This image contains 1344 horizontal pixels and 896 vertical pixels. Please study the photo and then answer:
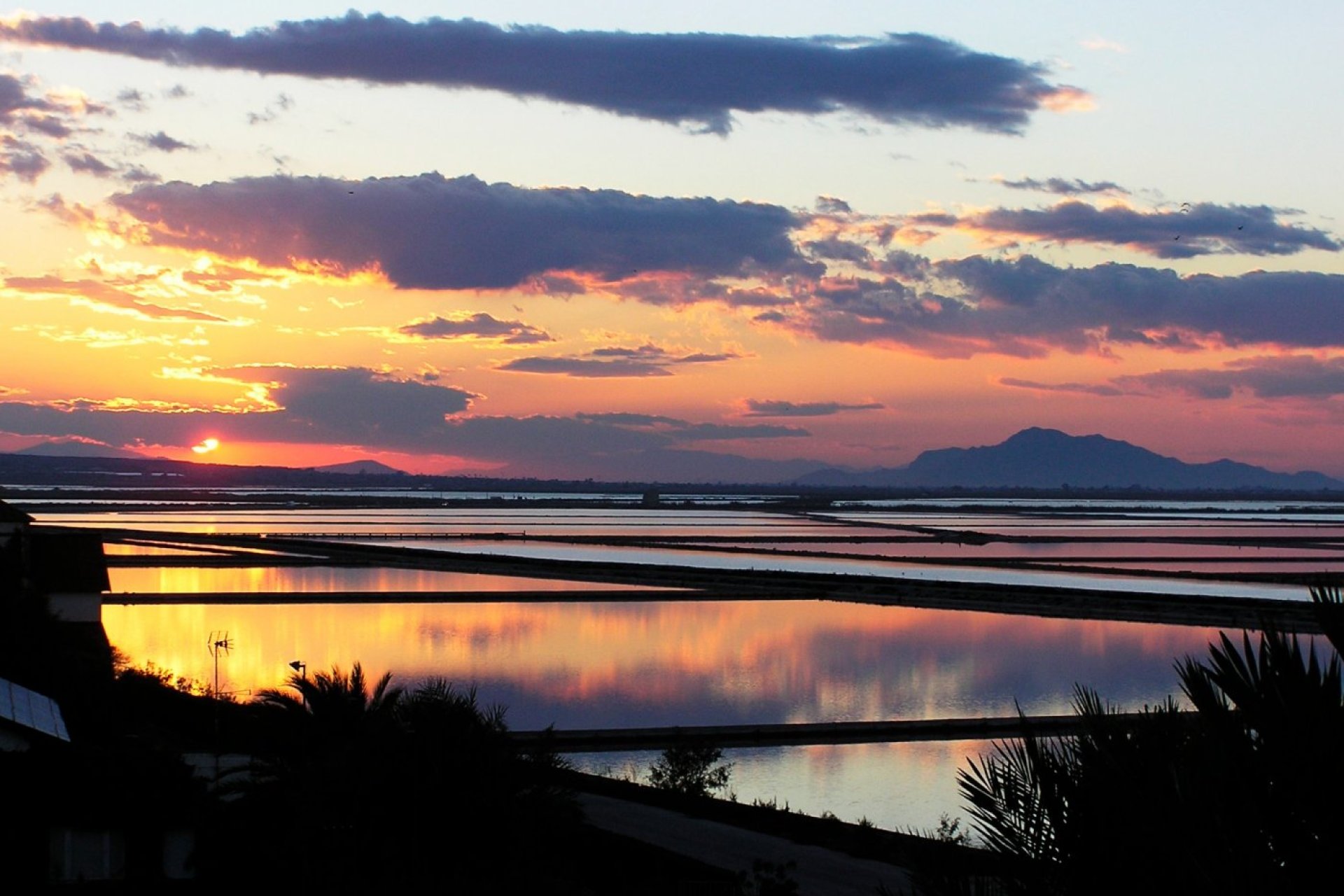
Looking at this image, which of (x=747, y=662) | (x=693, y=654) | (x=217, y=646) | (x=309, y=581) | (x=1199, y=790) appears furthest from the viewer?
(x=309, y=581)

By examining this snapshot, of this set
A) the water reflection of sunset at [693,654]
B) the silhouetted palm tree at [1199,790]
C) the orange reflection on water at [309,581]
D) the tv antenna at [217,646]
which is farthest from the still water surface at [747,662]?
the silhouetted palm tree at [1199,790]

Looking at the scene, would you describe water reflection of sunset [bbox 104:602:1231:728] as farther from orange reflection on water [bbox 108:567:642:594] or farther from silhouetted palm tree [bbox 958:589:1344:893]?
silhouetted palm tree [bbox 958:589:1344:893]

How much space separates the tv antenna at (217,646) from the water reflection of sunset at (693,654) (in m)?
0.26

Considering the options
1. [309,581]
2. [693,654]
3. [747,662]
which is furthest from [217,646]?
[309,581]

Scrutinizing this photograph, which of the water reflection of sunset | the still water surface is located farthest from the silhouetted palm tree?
the water reflection of sunset

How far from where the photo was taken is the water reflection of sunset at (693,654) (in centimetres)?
2448

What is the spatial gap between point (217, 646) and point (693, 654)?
923 centimetres

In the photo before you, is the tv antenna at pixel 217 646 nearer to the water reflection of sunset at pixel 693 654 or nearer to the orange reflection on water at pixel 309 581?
the water reflection of sunset at pixel 693 654

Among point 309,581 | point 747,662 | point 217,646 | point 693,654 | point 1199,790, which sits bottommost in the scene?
point 1199,790

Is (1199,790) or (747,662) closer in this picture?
(1199,790)

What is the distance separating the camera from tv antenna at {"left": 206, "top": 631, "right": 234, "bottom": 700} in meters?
24.5

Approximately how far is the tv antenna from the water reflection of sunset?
256mm

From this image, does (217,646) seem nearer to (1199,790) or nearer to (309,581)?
(309,581)

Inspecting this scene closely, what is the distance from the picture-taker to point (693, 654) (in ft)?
100.0
